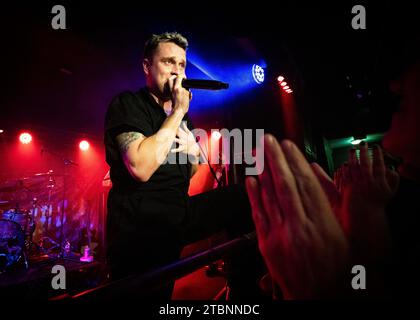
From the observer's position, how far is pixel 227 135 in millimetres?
5438

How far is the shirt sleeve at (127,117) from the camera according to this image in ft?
4.27

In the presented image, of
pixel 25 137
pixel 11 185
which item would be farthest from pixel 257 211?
pixel 25 137

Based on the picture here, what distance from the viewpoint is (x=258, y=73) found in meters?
5.84

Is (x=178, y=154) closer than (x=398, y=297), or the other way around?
(x=398, y=297)

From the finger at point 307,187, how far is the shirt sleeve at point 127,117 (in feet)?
3.52

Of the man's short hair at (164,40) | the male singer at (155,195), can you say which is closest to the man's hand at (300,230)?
the male singer at (155,195)

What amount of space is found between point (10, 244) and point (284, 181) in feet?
17.8

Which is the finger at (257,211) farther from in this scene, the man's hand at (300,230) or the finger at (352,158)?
the finger at (352,158)

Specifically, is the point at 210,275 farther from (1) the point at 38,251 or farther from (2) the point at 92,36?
(1) the point at 38,251

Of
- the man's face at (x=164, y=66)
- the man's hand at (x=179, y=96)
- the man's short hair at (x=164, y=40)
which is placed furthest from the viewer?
the man's short hair at (x=164, y=40)

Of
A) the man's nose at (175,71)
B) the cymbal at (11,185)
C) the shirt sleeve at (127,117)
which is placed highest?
the man's nose at (175,71)

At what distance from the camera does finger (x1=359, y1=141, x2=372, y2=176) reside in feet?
1.63

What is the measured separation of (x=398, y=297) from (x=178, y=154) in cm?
134

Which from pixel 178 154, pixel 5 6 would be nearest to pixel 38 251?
pixel 5 6
